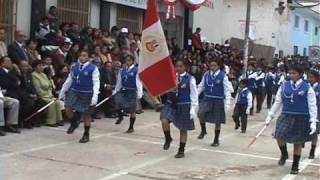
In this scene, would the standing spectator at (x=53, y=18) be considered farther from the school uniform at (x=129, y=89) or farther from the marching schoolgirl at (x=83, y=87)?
the marching schoolgirl at (x=83, y=87)

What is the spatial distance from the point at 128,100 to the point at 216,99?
201 centimetres

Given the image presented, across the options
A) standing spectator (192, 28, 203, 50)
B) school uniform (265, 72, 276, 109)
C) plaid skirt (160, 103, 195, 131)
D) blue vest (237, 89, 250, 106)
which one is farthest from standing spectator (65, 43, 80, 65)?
standing spectator (192, 28, 203, 50)

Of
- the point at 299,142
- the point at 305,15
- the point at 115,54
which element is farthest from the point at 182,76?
the point at 305,15

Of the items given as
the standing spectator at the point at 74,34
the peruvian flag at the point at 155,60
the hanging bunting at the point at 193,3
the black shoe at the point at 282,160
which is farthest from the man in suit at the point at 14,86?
the hanging bunting at the point at 193,3

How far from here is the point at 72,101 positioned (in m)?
11.0

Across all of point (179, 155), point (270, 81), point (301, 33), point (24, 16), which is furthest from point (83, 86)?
point (301, 33)

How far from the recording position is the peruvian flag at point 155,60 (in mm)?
9742

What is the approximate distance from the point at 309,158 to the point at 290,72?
2222 mm

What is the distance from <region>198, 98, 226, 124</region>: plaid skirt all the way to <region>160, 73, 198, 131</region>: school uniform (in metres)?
1.52

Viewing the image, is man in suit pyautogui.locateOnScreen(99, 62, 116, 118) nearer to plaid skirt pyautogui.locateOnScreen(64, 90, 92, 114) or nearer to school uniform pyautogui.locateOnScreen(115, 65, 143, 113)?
school uniform pyautogui.locateOnScreen(115, 65, 143, 113)

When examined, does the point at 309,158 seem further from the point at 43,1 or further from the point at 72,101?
the point at 43,1

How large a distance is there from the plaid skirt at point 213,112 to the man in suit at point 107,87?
3.41 m

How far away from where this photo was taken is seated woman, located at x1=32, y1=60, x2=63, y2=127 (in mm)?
12241

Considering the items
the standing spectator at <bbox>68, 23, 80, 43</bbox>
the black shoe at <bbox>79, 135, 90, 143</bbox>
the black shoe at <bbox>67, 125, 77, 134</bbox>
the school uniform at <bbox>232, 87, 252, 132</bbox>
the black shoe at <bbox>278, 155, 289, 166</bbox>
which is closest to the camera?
the black shoe at <bbox>278, 155, 289, 166</bbox>
